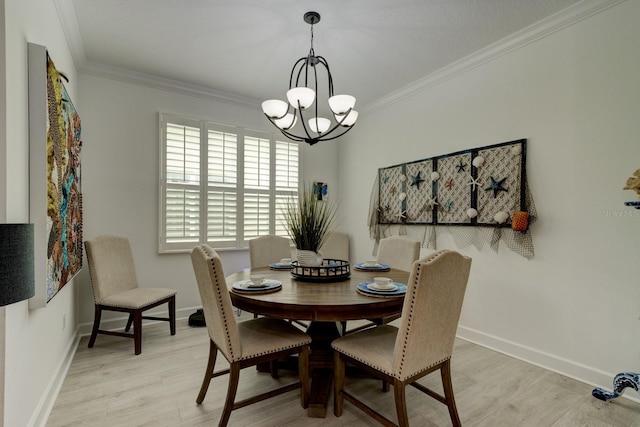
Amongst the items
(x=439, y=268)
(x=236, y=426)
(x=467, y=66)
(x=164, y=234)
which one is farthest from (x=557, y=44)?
(x=164, y=234)

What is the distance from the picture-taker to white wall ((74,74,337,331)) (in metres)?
3.16

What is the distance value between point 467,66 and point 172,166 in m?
3.35

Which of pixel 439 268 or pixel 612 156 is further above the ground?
pixel 612 156

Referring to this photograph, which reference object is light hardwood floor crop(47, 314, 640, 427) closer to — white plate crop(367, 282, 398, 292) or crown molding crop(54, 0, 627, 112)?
white plate crop(367, 282, 398, 292)

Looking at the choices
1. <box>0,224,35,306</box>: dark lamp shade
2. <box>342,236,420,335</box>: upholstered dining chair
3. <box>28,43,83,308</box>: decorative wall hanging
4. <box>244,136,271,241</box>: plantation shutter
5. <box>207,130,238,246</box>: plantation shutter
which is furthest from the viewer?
<box>244,136,271,241</box>: plantation shutter

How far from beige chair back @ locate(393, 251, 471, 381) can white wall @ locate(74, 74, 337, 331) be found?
292 centimetres

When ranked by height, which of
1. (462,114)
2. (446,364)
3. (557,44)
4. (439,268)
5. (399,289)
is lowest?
(446,364)

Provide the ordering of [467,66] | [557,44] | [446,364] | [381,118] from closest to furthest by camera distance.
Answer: [446,364], [557,44], [467,66], [381,118]

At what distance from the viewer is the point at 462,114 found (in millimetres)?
3160

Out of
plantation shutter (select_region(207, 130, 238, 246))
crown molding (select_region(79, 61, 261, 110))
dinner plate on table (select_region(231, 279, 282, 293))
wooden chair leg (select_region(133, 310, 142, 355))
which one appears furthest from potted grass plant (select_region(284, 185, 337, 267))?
crown molding (select_region(79, 61, 261, 110))

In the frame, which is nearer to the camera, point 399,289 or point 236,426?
point 236,426

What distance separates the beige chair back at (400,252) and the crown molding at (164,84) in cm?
254

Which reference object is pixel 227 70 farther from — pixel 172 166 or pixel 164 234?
pixel 164 234

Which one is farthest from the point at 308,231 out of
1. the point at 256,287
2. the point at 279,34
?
the point at 279,34
